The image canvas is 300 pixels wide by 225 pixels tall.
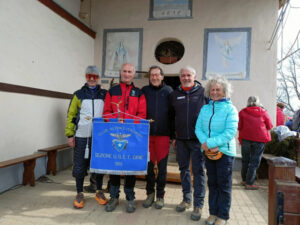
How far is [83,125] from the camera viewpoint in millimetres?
3225

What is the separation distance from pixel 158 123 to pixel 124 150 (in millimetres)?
574

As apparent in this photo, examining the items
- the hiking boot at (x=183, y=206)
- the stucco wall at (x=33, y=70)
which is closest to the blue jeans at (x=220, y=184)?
the hiking boot at (x=183, y=206)

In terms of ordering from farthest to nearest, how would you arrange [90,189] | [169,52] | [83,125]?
[169,52], [90,189], [83,125]

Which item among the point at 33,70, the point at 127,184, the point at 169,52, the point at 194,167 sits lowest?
the point at 127,184

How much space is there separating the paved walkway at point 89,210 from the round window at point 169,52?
3.47 metres

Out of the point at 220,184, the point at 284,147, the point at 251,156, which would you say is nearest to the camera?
the point at 220,184

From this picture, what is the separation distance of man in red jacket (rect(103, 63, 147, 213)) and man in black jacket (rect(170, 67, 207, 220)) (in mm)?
463

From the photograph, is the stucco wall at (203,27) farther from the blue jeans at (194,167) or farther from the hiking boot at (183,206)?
the hiking boot at (183,206)

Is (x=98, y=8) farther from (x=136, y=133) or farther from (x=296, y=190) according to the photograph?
(x=296, y=190)

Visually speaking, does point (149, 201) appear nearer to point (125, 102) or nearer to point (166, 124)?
point (166, 124)

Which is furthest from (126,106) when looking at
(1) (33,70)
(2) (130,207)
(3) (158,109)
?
(1) (33,70)

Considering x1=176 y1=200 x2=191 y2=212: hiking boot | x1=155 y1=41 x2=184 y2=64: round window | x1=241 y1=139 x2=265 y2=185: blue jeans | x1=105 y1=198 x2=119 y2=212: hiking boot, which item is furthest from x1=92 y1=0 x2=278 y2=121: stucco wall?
x1=105 y1=198 x2=119 y2=212: hiking boot

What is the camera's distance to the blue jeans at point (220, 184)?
2.58 m

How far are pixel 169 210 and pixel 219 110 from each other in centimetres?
153
